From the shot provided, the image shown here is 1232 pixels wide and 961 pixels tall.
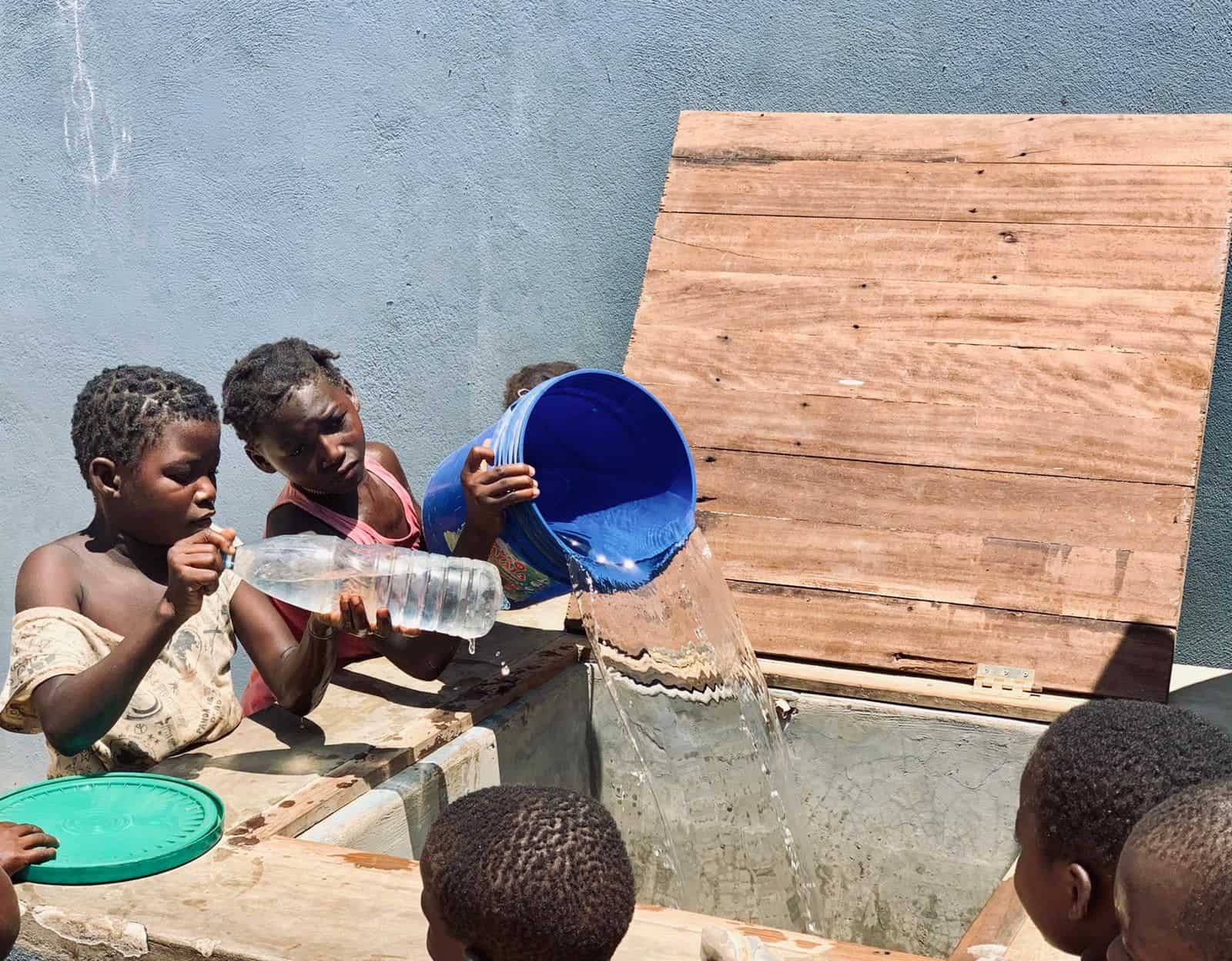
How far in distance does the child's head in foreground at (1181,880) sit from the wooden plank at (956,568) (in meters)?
2.07

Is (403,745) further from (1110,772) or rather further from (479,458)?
(1110,772)

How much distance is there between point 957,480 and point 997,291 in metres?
0.56

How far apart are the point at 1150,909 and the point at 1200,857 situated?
8 cm

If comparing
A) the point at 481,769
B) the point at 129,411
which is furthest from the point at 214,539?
the point at 481,769

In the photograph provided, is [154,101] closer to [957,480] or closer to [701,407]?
[701,407]

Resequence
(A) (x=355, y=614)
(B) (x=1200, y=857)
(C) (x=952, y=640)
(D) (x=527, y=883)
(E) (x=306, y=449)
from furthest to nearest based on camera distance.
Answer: (C) (x=952, y=640) → (E) (x=306, y=449) → (A) (x=355, y=614) → (D) (x=527, y=883) → (B) (x=1200, y=857)

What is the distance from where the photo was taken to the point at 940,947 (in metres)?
3.39

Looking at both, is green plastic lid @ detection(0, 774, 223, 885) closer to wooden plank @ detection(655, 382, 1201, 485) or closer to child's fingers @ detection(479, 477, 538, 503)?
child's fingers @ detection(479, 477, 538, 503)

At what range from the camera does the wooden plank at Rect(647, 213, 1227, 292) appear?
357cm

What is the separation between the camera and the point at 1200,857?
1230 millimetres

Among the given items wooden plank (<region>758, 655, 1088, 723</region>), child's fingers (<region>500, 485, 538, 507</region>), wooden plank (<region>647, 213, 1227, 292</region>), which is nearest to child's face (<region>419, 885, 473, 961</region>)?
child's fingers (<region>500, 485, 538, 507</region>)

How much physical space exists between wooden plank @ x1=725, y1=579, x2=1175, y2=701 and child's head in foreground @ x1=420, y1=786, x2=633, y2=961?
1964mm

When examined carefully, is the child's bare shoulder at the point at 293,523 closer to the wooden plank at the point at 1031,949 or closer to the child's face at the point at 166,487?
the child's face at the point at 166,487

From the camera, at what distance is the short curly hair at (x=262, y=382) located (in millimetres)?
3045
